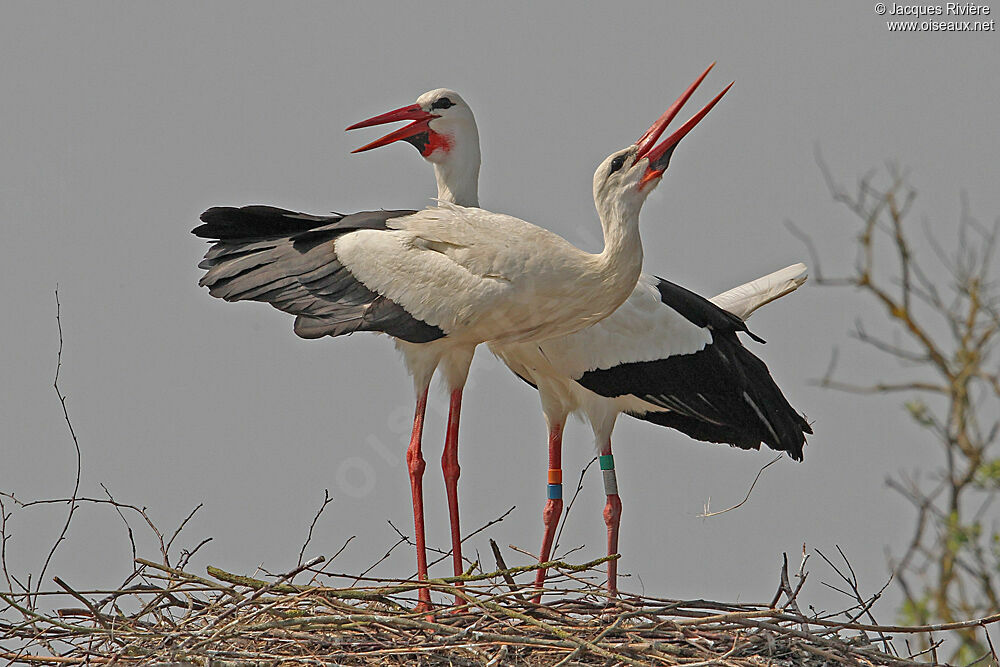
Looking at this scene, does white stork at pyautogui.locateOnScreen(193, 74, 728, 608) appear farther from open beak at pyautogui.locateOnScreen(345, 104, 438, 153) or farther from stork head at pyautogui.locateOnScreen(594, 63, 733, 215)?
open beak at pyautogui.locateOnScreen(345, 104, 438, 153)

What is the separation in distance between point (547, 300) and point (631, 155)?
611 millimetres

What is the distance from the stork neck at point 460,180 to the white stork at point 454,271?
69 centimetres

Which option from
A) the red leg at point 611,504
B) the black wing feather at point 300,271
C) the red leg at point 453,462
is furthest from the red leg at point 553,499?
the black wing feather at point 300,271

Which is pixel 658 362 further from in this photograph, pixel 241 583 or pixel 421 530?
pixel 241 583

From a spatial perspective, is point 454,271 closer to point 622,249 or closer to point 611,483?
point 622,249

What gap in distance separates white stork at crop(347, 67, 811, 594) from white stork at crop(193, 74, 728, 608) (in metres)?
0.72

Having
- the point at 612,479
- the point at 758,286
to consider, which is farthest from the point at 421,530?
the point at 758,286

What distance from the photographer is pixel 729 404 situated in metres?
6.20

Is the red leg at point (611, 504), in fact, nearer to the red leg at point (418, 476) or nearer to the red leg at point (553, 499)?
the red leg at point (553, 499)

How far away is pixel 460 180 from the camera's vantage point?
6.17 meters

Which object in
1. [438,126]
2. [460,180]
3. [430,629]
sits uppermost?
[438,126]

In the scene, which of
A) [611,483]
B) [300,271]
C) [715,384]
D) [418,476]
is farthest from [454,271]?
[611,483]

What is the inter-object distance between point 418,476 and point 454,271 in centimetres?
Answer: 106

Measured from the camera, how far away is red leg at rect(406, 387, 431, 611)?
5574 mm
